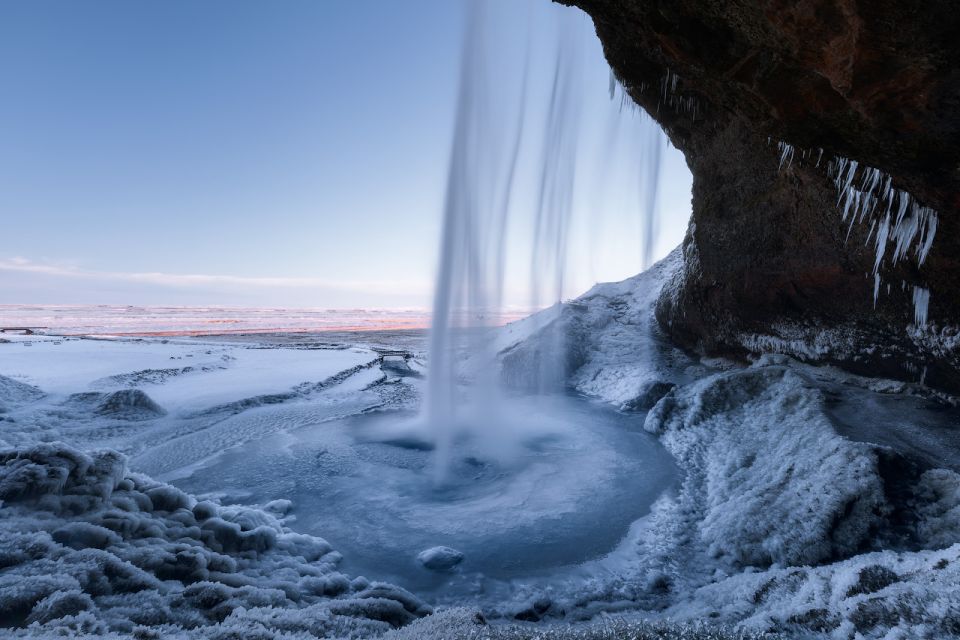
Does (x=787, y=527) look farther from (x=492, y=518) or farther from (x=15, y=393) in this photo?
(x=15, y=393)

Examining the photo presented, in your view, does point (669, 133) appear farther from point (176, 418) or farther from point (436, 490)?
point (176, 418)

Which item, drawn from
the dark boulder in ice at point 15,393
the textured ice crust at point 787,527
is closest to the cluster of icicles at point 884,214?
the textured ice crust at point 787,527

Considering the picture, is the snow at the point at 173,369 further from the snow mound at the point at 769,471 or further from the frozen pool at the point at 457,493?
the snow mound at the point at 769,471

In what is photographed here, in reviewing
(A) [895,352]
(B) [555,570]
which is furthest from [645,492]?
(A) [895,352]

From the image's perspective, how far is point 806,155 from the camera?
208 inches

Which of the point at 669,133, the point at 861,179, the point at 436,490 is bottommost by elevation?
the point at 436,490

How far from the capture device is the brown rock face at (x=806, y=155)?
3045 mm

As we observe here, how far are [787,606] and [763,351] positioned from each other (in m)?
7.03

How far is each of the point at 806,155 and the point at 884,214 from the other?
107 centimetres

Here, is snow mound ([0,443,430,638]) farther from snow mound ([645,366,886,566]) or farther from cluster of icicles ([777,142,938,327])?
cluster of icicles ([777,142,938,327])

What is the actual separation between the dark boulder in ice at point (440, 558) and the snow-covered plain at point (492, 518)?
16 mm

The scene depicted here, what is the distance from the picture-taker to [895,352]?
5.99 meters

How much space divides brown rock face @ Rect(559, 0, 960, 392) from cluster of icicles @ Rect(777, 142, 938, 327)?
0.05 meters

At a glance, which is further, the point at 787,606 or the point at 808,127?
the point at 808,127
